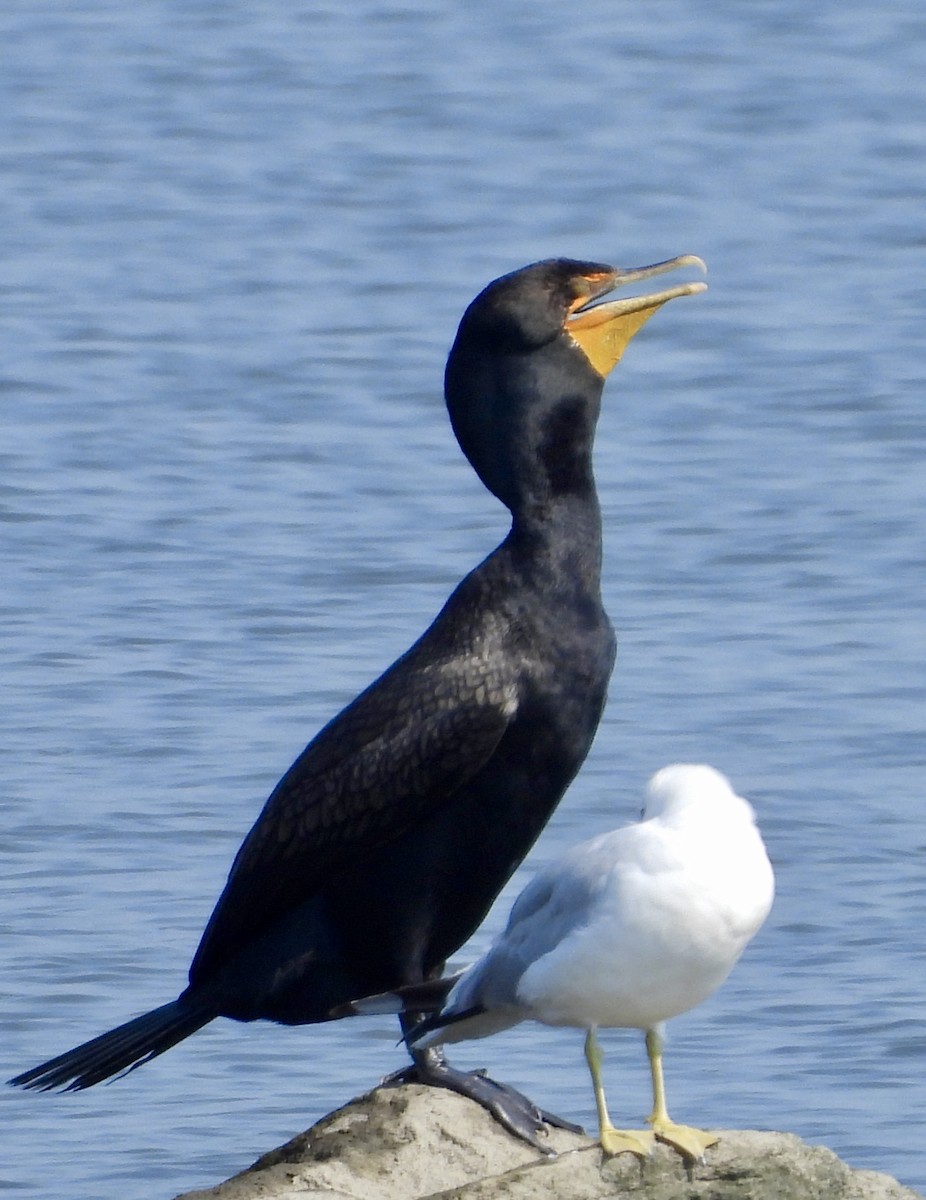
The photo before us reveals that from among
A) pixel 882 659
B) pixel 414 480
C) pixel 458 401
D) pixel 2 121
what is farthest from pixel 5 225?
pixel 458 401

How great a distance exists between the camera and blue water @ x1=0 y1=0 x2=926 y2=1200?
7.41m

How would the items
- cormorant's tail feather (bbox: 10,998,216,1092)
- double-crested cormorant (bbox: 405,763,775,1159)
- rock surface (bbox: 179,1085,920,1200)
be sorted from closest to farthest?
double-crested cormorant (bbox: 405,763,775,1159) → rock surface (bbox: 179,1085,920,1200) → cormorant's tail feather (bbox: 10,998,216,1092)

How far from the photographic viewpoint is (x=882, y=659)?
982 centimetres

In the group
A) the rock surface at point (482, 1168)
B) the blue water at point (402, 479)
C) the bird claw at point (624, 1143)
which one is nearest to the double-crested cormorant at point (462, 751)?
the rock surface at point (482, 1168)

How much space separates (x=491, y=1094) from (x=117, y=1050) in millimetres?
720

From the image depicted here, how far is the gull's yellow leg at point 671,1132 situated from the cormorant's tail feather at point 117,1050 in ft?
3.22

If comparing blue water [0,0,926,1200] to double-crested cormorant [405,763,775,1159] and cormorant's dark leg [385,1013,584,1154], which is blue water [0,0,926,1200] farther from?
double-crested cormorant [405,763,775,1159]

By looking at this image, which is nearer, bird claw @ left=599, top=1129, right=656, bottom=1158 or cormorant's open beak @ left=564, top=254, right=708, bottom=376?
bird claw @ left=599, top=1129, right=656, bottom=1158

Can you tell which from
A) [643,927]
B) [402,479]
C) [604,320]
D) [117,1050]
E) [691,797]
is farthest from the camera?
[402,479]

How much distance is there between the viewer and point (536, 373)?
19.2 feet

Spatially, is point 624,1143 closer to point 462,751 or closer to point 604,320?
point 462,751

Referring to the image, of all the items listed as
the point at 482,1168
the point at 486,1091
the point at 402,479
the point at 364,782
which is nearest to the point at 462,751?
the point at 364,782

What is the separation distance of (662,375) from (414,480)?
1993 millimetres

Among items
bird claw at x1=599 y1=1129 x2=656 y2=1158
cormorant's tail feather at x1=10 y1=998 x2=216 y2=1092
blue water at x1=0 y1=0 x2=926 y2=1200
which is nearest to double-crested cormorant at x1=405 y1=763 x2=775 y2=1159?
bird claw at x1=599 y1=1129 x2=656 y2=1158
